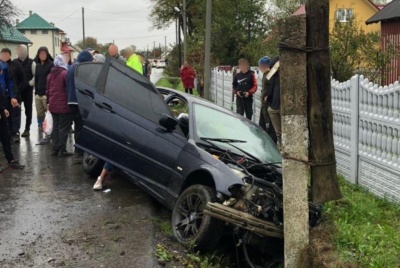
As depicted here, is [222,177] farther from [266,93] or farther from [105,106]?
[266,93]

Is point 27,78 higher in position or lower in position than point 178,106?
higher

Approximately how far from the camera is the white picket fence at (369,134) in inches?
239

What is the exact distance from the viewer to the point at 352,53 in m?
13.2

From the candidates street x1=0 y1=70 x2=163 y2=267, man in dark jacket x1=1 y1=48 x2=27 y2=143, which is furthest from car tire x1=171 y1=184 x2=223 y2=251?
man in dark jacket x1=1 y1=48 x2=27 y2=143

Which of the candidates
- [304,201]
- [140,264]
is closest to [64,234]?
[140,264]

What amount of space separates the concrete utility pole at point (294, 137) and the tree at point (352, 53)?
29.0ft

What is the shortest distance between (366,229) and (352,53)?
895 centimetres

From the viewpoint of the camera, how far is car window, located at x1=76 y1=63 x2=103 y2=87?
7328mm

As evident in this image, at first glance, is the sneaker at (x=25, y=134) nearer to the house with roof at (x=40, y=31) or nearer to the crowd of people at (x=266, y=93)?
the crowd of people at (x=266, y=93)

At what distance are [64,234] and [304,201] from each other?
253 centimetres

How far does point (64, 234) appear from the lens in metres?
5.48

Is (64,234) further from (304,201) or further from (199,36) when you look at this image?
(199,36)

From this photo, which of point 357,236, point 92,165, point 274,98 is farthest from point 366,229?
point 92,165

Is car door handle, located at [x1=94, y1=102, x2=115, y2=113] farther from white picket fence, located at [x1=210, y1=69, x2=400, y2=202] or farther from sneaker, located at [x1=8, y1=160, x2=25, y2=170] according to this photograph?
white picket fence, located at [x1=210, y1=69, x2=400, y2=202]
